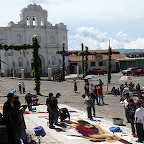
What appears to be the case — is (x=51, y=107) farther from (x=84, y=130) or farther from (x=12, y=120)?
(x=12, y=120)

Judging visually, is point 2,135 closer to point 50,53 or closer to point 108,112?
point 108,112

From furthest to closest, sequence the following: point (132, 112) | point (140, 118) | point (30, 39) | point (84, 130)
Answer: point (30, 39) → point (84, 130) → point (132, 112) → point (140, 118)

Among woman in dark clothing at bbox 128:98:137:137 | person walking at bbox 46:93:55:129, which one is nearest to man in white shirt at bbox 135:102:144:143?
woman in dark clothing at bbox 128:98:137:137

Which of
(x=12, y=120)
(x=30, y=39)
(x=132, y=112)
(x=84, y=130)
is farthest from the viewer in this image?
(x=30, y=39)

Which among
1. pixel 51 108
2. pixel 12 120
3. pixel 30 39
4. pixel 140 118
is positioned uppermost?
pixel 30 39

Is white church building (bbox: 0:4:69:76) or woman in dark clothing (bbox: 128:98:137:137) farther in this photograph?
white church building (bbox: 0:4:69:76)

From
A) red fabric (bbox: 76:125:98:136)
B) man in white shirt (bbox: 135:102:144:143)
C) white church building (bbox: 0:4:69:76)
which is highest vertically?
white church building (bbox: 0:4:69:76)

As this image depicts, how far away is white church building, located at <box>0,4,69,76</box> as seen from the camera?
2211 inches

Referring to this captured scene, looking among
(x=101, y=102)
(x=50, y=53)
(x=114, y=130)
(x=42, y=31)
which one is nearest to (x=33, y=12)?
(x=42, y=31)

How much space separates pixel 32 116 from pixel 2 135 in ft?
24.1

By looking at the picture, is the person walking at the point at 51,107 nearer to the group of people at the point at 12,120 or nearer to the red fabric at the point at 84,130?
the red fabric at the point at 84,130

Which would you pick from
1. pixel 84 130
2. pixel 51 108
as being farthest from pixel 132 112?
pixel 51 108

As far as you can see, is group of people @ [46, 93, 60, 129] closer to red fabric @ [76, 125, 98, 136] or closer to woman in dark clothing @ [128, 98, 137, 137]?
red fabric @ [76, 125, 98, 136]

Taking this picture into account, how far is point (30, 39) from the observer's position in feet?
192
